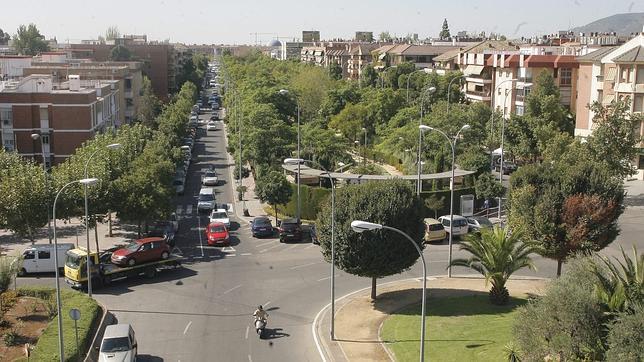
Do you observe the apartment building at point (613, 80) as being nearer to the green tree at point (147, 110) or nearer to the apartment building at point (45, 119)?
the apartment building at point (45, 119)

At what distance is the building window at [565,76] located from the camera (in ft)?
239

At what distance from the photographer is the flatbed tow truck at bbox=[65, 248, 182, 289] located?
32594mm

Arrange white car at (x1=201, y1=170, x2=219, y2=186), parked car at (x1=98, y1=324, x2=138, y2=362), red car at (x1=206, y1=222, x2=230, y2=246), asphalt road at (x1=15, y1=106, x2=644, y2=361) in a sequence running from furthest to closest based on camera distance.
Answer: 1. white car at (x1=201, y1=170, x2=219, y2=186)
2. red car at (x1=206, y1=222, x2=230, y2=246)
3. asphalt road at (x1=15, y1=106, x2=644, y2=361)
4. parked car at (x1=98, y1=324, x2=138, y2=362)

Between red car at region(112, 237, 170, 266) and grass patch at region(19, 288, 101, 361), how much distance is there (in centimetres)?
458

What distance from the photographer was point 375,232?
28422 mm

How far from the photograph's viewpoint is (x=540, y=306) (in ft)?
63.7

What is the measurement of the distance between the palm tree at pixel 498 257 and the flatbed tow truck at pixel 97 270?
15.3m

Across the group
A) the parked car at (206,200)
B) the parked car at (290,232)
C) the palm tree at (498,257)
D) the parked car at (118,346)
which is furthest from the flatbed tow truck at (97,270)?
the parked car at (206,200)

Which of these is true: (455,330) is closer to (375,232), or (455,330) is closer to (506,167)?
(375,232)

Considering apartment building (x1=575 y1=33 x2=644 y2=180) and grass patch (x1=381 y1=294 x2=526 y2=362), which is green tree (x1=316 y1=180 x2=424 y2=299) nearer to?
grass patch (x1=381 y1=294 x2=526 y2=362)

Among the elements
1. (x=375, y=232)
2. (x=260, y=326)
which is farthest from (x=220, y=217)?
(x=260, y=326)

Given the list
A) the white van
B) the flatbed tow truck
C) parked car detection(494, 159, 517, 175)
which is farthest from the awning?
the white van

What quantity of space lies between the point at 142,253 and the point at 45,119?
29.5 metres

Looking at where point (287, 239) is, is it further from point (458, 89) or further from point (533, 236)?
point (458, 89)
